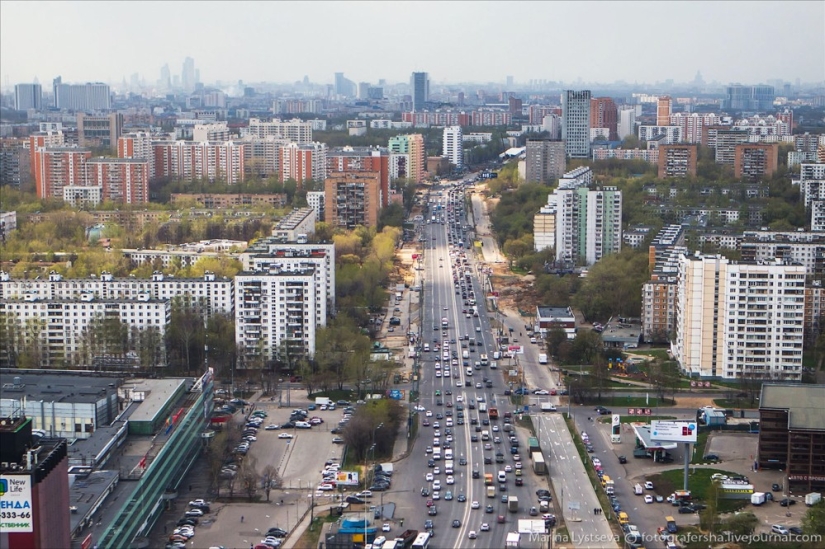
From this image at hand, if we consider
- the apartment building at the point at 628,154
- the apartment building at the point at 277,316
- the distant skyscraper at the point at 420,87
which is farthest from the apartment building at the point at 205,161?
the distant skyscraper at the point at 420,87

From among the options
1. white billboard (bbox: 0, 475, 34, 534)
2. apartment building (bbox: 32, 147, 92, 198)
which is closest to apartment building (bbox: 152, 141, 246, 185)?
apartment building (bbox: 32, 147, 92, 198)

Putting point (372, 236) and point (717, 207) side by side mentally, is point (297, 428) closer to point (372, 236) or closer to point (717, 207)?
point (372, 236)

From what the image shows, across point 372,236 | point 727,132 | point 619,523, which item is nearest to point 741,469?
point 619,523

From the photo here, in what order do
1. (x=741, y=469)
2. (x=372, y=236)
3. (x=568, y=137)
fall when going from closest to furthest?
1. (x=741, y=469)
2. (x=372, y=236)
3. (x=568, y=137)

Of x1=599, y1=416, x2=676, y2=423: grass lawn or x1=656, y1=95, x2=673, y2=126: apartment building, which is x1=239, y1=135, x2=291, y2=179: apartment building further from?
x1=656, y1=95, x2=673, y2=126: apartment building

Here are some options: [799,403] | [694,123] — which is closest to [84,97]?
[694,123]

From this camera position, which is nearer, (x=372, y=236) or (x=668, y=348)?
(x=668, y=348)
